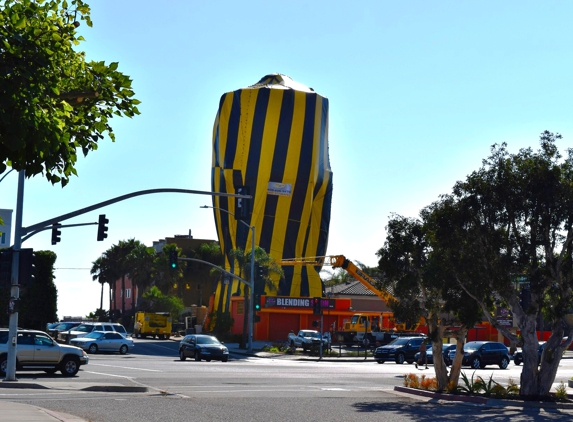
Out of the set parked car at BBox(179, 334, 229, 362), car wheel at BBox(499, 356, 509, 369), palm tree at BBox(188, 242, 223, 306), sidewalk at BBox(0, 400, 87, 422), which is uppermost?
palm tree at BBox(188, 242, 223, 306)

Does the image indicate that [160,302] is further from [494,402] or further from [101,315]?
[494,402]

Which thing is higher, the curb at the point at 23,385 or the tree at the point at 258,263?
the tree at the point at 258,263

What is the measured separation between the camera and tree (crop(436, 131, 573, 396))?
23.2m

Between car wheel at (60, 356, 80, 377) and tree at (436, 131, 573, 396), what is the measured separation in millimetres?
13661

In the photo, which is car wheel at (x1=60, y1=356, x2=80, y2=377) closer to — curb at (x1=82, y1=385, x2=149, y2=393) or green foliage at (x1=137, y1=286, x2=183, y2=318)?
curb at (x1=82, y1=385, x2=149, y2=393)

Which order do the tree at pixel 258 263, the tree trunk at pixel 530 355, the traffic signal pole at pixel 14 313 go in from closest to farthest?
the tree trunk at pixel 530 355, the traffic signal pole at pixel 14 313, the tree at pixel 258 263

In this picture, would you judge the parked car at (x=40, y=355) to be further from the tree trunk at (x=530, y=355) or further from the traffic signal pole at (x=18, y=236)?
the tree trunk at (x=530, y=355)

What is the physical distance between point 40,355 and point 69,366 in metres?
1.23

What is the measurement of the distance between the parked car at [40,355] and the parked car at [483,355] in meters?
23.1

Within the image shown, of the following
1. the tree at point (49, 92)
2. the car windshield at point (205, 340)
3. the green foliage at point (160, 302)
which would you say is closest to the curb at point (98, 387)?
the tree at point (49, 92)

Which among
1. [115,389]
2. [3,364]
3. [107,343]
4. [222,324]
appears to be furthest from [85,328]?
[115,389]

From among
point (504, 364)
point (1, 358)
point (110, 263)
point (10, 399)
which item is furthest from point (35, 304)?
point (110, 263)

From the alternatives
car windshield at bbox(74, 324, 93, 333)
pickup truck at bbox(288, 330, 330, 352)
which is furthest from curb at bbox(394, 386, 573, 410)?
car windshield at bbox(74, 324, 93, 333)

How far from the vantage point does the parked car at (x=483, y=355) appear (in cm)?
4562
